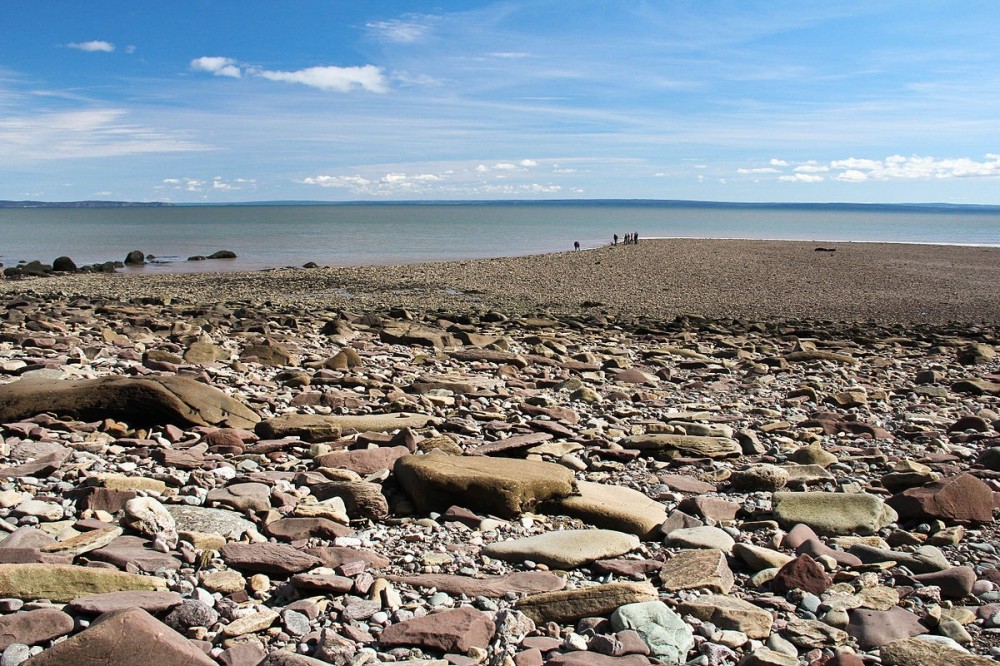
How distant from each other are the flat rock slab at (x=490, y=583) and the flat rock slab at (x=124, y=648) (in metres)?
1.27

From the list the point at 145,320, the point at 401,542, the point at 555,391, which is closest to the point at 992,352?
the point at 555,391

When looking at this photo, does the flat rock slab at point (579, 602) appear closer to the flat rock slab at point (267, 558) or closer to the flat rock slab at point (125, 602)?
the flat rock slab at point (267, 558)

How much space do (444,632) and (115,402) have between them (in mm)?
4774

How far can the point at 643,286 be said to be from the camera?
28.5 m

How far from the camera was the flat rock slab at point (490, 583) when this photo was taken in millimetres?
4371

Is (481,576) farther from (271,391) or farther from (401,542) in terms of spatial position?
(271,391)

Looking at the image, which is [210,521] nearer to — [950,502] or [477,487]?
[477,487]

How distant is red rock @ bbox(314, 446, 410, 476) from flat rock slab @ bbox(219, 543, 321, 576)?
1.70 m

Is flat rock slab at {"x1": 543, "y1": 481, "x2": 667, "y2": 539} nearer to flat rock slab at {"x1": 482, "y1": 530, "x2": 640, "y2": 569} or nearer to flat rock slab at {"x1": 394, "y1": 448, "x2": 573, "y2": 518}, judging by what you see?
flat rock slab at {"x1": 394, "y1": 448, "x2": 573, "y2": 518}

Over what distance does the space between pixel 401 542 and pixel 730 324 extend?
611 inches

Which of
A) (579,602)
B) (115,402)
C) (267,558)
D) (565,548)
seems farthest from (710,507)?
(115,402)

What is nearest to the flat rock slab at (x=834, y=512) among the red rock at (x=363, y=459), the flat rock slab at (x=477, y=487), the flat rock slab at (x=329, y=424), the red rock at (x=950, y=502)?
the red rock at (x=950, y=502)

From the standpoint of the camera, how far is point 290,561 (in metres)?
4.54

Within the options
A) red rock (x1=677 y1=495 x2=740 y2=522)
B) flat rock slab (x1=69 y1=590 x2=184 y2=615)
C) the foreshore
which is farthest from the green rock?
the foreshore
